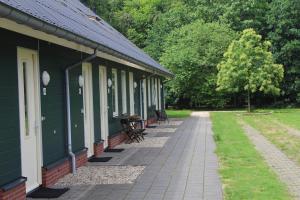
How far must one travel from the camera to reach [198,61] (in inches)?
1495

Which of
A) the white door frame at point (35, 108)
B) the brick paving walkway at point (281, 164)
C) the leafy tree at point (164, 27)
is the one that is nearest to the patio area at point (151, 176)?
the white door frame at point (35, 108)

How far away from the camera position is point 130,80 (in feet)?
60.9

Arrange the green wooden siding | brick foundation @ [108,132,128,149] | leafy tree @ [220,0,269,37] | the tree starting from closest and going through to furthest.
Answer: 1. the green wooden siding
2. brick foundation @ [108,132,128,149]
3. the tree
4. leafy tree @ [220,0,269,37]

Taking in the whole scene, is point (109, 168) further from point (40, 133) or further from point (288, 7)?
point (288, 7)

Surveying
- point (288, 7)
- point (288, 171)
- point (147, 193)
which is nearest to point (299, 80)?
point (288, 7)

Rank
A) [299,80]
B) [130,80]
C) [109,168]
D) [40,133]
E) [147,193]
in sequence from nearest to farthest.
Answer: [147,193]
[40,133]
[109,168]
[130,80]
[299,80]

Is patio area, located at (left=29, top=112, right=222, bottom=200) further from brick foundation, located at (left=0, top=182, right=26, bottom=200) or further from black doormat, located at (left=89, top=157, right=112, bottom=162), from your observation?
brick foundation, located at (left=0, top=182, right=26, bottom=200)

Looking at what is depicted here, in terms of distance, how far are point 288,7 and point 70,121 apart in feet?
112

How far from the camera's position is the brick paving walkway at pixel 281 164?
827 cm

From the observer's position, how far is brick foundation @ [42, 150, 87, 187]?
8344 mm

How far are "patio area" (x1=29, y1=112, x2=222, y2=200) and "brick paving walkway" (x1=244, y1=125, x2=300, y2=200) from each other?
1.15 metres

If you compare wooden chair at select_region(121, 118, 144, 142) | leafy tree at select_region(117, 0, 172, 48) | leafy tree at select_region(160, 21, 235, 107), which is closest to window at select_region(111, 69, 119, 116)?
wooden chair at select_region(121, 118, 144, 142)

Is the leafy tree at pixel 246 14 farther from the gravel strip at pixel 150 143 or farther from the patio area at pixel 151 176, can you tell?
the patio area at pixel 151 176

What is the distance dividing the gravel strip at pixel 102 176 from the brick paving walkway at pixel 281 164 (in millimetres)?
2662
